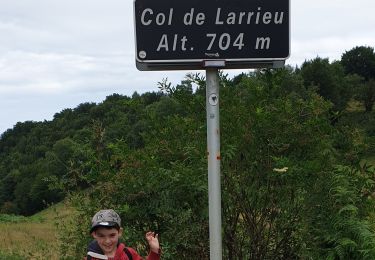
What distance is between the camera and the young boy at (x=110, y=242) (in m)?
3.04

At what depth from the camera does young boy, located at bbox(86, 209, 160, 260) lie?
304cm

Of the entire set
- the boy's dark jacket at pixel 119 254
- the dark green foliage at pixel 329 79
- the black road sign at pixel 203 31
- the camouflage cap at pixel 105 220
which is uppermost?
the dark green foliage at pixel 329 79

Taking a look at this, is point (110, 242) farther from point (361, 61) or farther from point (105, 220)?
point (361, 61)

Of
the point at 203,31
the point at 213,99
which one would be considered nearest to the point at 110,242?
the point at 213,99

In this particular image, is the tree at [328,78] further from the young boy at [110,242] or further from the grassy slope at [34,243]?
the young boy at [110,242]

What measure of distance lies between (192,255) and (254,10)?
2054 mm

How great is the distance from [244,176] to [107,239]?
146 centimetres

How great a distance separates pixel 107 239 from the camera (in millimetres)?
3061

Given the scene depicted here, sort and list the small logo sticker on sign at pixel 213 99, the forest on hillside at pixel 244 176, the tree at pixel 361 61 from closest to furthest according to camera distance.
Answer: the small logo sticker on sign at pixel 213 99
the forest on hillside at pixel 244 176
the tree at pixel 361 61

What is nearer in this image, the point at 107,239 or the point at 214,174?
the point at 107,239

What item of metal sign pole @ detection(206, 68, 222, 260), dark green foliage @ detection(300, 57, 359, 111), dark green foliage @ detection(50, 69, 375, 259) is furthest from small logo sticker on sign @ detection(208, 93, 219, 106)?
dark green foliage @ detection(300, 57, 359, 111)

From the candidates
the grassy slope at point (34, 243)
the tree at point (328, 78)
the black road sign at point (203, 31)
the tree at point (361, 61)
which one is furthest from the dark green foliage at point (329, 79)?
the black road sign at point (203, 31)

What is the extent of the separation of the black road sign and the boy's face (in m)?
1.08

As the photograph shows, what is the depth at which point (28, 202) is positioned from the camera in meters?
71.7
